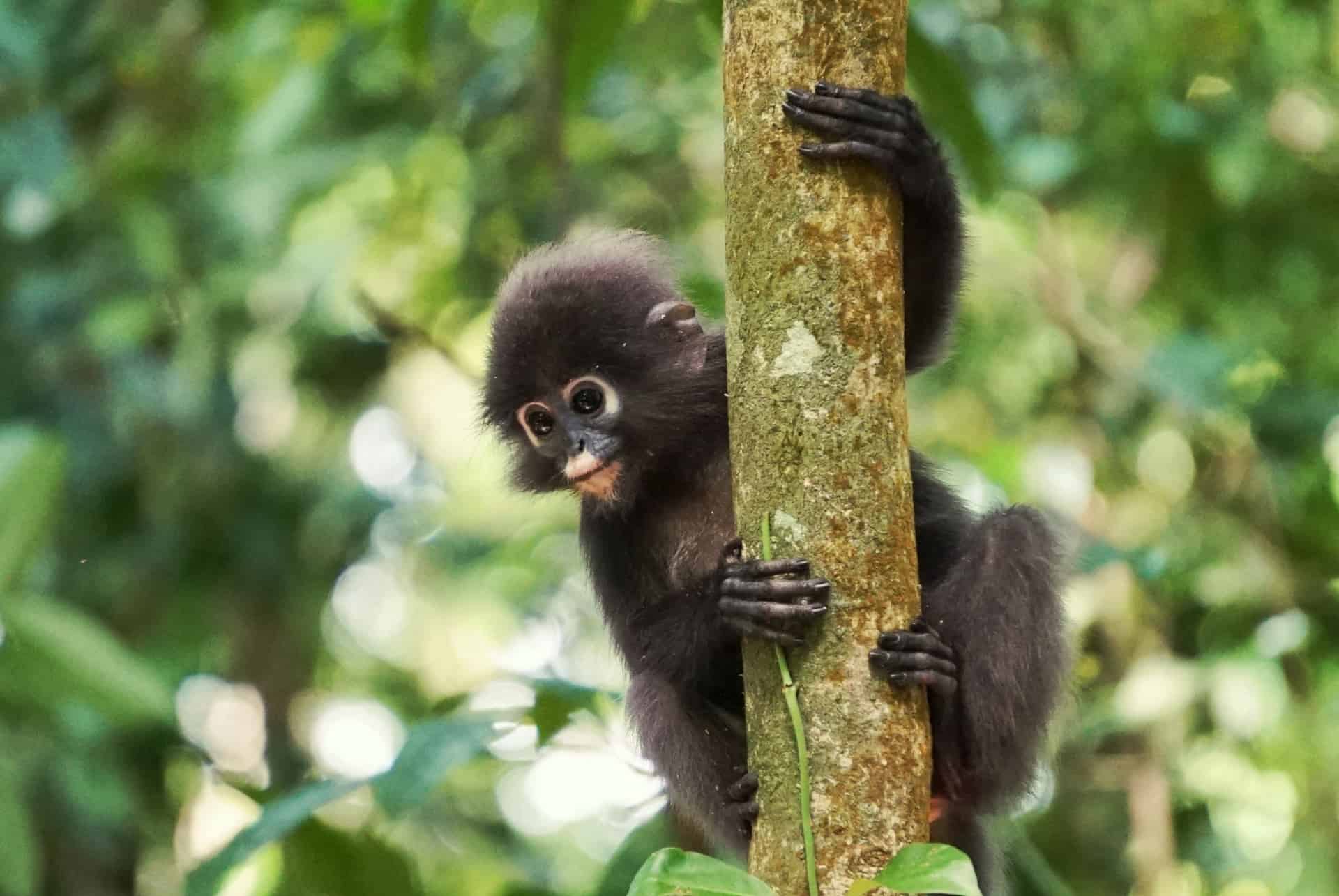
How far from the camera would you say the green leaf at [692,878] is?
2039mm

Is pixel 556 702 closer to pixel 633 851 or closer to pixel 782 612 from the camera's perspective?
pixel 633 851

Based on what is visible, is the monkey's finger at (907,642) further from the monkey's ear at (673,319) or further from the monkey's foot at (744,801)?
the monkey's ear at (673,319)

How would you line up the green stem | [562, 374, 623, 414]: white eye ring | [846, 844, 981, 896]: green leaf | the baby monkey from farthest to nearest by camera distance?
[562, 374, 623, 414]: white eye ring → the baby monkey → the green stem → [846, 844, 981, 896]: green leaf

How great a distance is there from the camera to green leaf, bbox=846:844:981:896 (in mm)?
1972

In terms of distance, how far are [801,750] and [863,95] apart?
1.15m

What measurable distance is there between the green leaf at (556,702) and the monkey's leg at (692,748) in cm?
15

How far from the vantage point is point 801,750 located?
2.43 meters

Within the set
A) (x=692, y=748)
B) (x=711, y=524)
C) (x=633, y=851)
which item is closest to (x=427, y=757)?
(x=692, y=748)

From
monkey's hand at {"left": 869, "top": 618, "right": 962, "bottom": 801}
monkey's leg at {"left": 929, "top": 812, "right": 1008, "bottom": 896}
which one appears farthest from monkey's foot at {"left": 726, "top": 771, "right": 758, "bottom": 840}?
monkey's leg at {"left": 929, "top": 812, "right": 1008, "bottom": 896}

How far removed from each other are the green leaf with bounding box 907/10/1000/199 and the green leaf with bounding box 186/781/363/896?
1.97 meters

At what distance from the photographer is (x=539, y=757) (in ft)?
13.4

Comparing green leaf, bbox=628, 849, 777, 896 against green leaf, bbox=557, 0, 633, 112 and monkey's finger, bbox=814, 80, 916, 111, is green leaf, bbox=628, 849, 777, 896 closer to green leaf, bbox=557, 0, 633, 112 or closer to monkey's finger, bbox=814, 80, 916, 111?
monkey's finger, bbox=814, 80, 916, 111

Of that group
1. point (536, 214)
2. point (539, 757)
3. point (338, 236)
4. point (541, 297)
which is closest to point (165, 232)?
point (338, 236)

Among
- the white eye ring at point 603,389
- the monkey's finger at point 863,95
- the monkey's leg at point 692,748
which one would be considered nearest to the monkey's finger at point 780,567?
the monkey's finger at point 863,95
